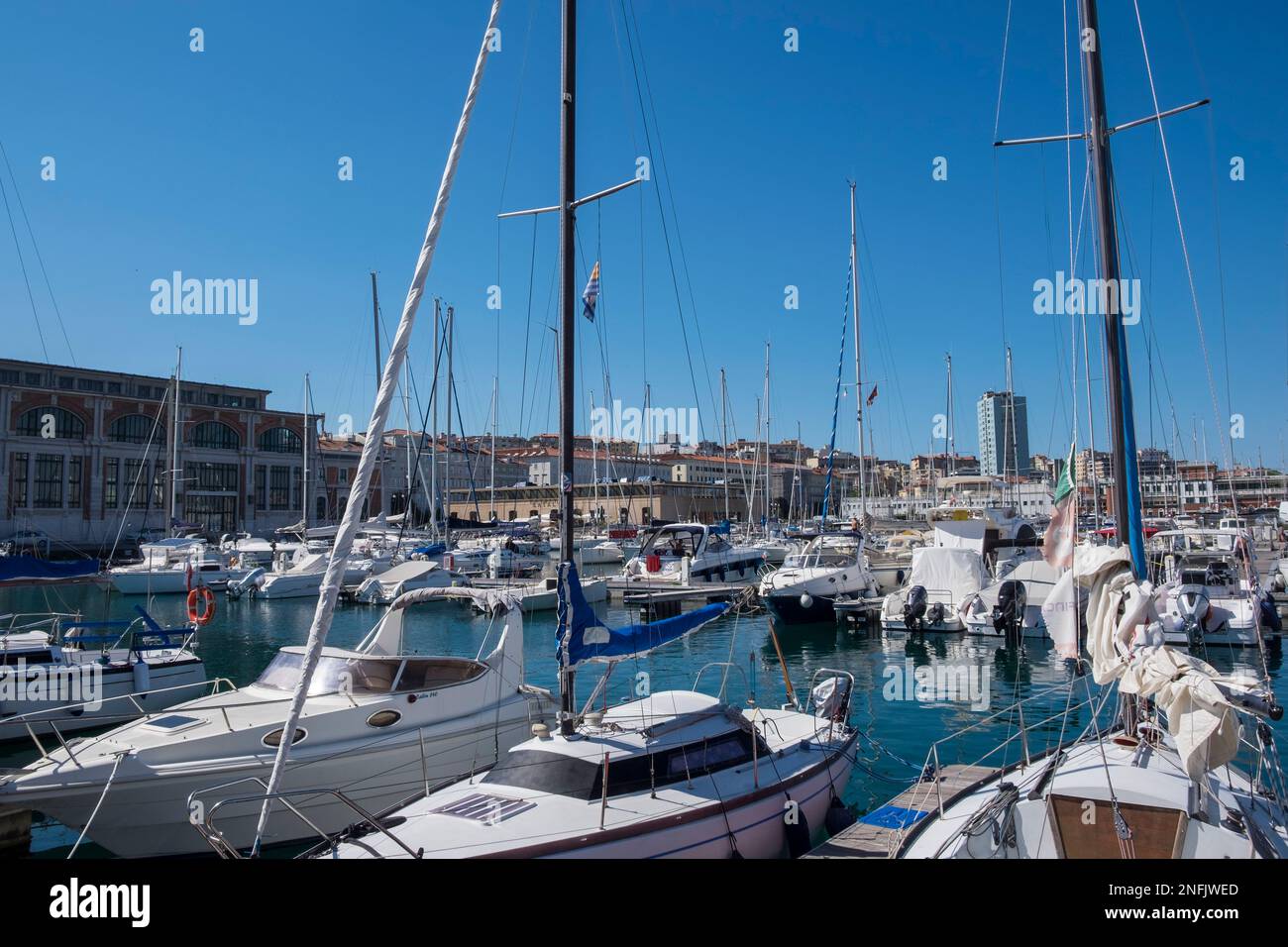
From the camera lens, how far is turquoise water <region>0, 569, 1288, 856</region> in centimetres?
1512

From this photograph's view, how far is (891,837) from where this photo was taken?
8.84 meters

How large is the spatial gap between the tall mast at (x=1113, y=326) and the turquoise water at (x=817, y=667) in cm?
234

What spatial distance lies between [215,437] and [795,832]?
81.2 m

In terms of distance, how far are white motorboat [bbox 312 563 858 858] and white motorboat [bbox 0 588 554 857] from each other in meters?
1.81

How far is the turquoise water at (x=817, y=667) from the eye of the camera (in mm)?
15125

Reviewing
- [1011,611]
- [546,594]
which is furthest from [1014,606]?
[546,594]

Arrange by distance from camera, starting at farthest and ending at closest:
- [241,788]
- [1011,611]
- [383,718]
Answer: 1. [1011,611]
2. [383,718]
3. [241,788]

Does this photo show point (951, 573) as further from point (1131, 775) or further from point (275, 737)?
point (275, 737)

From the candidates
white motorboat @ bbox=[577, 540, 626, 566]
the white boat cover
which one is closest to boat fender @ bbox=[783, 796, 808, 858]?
the white boat cover

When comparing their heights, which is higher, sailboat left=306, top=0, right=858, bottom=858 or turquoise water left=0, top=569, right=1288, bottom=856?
sailboat left=306, top=0, right=858, bottom=858

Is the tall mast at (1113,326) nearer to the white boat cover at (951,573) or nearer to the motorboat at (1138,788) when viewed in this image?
the motorboat at (1138,788)

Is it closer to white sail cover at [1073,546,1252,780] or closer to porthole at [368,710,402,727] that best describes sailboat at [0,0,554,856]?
porthole at [368,710,402,727]

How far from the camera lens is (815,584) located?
106 ft
